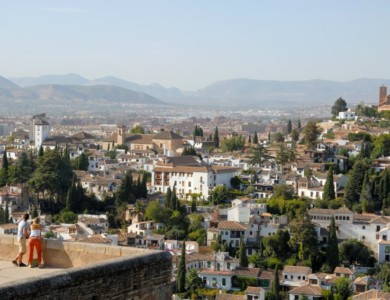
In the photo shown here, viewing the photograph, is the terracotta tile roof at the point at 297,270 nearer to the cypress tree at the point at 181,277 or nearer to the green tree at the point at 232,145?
the cypress tree at the point at 181,277

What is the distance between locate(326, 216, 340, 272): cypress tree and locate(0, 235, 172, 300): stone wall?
25.1m

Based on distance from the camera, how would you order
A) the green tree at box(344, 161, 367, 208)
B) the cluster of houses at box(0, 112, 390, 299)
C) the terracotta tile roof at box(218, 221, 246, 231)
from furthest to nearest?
the green tree at box(344, 161, 367, 208)
the terracotta tile roof at box(218, 221, 246, 231)
the cluster of houses at box(0, 112, 390, 299)

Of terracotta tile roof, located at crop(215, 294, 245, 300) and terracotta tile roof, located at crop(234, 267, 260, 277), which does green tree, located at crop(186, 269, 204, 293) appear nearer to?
terracotta tile roof, located at crop(234, 267, 260, 277)

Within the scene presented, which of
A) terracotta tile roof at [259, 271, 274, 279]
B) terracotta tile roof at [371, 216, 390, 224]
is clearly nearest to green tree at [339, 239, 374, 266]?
terracotta tile roof at [371, 216, 390, 224]

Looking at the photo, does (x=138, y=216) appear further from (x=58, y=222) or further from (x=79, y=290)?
(x=79, y=290)

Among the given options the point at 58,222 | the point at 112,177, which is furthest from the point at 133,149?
the point at 58,222

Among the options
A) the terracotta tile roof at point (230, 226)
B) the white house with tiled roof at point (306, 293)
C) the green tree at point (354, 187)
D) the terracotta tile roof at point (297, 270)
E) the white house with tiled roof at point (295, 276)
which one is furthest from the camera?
the green tree at point (354, 187)

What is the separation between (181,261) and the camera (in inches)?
1060

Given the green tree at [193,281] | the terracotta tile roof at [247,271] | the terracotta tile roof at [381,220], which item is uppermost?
the terracotta tile roof at [381,220]

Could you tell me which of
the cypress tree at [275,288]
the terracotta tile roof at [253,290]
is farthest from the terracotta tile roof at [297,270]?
the terracotta tile roof at [253,290]

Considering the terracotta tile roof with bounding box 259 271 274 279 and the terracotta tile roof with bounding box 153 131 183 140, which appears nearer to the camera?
the terracotta tile roof with bounding box 259 271 274 279

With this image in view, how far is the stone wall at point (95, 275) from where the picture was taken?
3.61 meters

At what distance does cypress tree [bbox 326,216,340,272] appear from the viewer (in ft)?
95.7

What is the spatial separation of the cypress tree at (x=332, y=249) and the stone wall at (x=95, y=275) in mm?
25097
